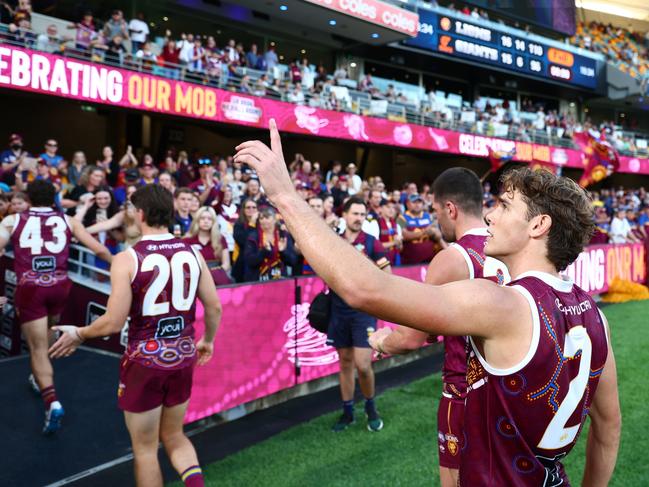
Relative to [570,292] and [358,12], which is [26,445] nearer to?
[570,292]

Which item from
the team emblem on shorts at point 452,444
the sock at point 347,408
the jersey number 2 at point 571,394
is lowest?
the sock at point 347,408

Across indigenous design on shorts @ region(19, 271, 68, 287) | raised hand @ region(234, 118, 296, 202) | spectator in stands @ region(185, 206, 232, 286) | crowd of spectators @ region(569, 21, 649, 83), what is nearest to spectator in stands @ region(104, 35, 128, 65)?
spectator in stands @ region(185, 206, 232, 286)

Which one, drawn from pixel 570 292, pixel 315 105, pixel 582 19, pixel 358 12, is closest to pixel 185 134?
pixel 315 105

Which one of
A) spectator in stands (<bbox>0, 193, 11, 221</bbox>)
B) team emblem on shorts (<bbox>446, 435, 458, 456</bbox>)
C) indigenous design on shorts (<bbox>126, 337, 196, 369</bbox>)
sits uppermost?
spectator in stands (<bbox>0, 193, 11, 221</bbox>)

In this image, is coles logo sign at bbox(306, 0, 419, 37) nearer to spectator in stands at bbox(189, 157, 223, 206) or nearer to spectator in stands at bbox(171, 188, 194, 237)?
spectator in stands at bbox(189, 157, 223, 206)

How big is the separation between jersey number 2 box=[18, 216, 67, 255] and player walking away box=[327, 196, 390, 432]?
2.68 m

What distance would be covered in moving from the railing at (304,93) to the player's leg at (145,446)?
1181 cm

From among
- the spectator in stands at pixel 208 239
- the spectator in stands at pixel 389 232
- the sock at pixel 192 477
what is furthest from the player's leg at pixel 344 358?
the spectator in stands at pixel 389 232

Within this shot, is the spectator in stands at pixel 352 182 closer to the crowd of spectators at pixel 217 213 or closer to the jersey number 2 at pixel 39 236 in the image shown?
the crowd of spectators at pixel 217 213

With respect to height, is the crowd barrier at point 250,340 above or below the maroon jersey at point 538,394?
below

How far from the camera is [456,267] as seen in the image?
2938 mm

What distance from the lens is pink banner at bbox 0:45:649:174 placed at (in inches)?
510

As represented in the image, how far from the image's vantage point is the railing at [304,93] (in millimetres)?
13781

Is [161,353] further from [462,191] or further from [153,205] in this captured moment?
[462,191]
